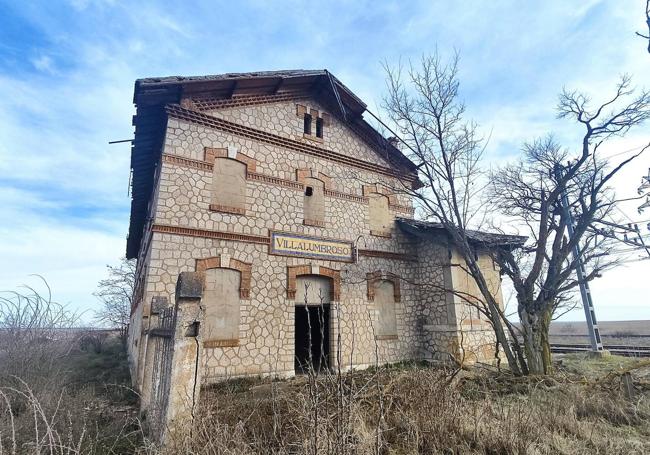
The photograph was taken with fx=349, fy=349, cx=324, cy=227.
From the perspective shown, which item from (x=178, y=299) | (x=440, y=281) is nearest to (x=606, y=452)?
(x=178, y=299)

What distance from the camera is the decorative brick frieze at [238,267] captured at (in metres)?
9.30

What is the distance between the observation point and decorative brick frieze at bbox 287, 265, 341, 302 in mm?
10531

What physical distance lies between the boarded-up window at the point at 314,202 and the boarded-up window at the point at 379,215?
2165 mm

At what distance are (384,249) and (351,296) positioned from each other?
236 centimetres

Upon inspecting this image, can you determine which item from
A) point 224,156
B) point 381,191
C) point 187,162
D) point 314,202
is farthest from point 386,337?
point 187,162

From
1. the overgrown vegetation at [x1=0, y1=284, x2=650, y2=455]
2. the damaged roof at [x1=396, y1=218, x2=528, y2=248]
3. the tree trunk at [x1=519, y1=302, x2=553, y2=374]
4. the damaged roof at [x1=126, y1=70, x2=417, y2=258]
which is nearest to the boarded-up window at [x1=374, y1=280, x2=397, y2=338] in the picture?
Result: the damaged roof at [x1=396, y1=218, x2=528, y2=248]

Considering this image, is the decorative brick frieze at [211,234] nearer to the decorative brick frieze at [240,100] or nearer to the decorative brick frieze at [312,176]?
the decorative brick frieze at [312,176]

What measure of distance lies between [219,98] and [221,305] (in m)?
6.18

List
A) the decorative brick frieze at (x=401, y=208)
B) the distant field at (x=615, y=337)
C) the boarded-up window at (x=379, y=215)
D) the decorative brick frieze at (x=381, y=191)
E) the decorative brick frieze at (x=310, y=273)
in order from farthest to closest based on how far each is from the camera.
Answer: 1. the distant field at (x=615, y=337)
2. the decorative brick frieze at (x=401, y=208)
3. the decorative brick frieze at (x=381, y=191)
4. the boarded-up window at (x=379, y=215)
5. the decorative brick frieze at (x=310, y=273)

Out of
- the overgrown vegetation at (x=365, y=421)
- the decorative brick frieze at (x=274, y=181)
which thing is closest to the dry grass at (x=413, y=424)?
the overgrown vegetation at (x=365, y=421)

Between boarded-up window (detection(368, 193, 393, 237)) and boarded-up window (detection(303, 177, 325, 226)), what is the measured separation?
7.10 ft

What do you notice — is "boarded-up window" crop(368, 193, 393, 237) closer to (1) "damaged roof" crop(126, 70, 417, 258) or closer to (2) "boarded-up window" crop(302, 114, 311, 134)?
(1) "damaged roof" crop(126, 70, 417, 258)

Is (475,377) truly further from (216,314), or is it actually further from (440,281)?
(216,314)

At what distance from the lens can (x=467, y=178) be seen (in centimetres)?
983
